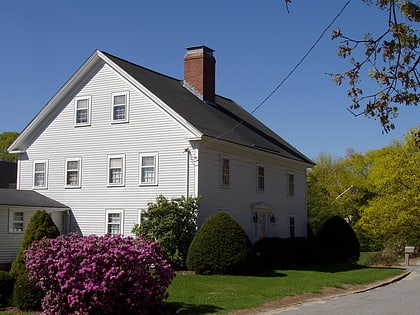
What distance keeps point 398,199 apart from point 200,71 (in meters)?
15.1

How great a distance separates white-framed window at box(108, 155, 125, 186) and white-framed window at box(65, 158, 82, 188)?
1828 millimetres

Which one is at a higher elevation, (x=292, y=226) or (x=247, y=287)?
(x=292, y=226)

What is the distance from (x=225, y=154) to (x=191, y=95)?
5040 mm

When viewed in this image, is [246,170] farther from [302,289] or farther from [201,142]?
[302,289]

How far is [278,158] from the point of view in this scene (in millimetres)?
32469

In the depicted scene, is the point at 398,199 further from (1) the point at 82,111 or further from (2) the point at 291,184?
(1) the point at 82,111

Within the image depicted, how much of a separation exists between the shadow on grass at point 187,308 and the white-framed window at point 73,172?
1470 centimetres

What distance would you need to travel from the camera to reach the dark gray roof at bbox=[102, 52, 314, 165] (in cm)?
2703

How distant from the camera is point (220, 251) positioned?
2228 centimetres

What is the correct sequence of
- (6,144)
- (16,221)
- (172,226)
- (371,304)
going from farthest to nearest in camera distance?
(6,144) → (16,221) → (172,226) → (371,304)

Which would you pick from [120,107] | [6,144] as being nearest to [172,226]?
[120,107]

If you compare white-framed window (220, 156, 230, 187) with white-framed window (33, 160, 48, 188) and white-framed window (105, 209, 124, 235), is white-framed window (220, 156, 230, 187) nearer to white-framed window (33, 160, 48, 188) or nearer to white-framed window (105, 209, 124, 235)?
white-framed window (105, 209, 124, 235)

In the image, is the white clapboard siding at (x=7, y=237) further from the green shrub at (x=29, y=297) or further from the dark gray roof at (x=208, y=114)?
the green shrub at (x=29, y=297)

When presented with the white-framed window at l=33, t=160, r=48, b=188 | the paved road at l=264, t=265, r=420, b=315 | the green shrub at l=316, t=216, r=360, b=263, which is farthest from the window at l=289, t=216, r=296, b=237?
the paved road at l=264, t=265, r=420, b=315
